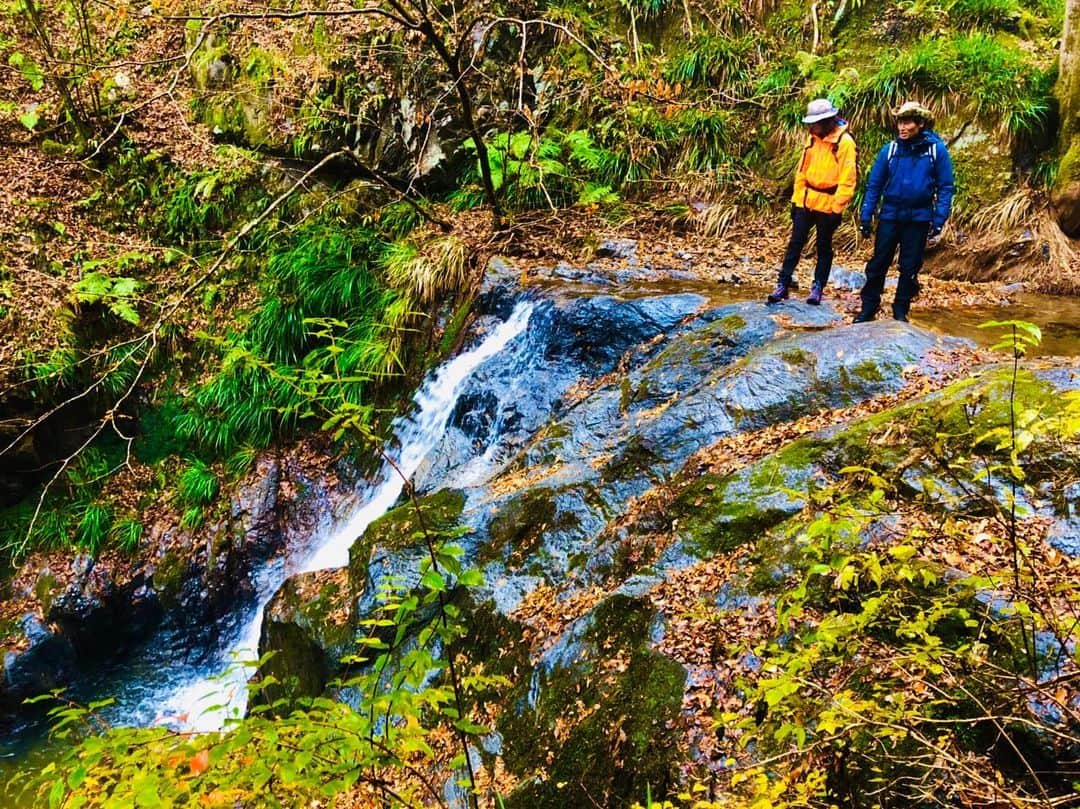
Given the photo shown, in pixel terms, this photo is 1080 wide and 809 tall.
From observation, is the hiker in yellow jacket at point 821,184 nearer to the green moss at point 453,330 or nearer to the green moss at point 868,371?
the green moss at point 868,371

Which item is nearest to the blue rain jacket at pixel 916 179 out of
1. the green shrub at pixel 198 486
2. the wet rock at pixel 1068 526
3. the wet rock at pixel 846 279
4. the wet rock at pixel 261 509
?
the wet rock at pixel 846 279

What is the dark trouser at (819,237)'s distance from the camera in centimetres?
579

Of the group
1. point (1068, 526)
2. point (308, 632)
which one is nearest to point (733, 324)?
point (1068, 526)

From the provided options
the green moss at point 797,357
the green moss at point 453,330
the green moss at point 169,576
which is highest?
the green moss at point 797,357

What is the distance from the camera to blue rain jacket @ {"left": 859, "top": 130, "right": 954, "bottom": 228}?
4.74m

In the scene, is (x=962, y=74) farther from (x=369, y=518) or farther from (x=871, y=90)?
(x=369, y=518)

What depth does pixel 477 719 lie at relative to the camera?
363cm

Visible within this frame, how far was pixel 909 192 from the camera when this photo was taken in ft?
15.9

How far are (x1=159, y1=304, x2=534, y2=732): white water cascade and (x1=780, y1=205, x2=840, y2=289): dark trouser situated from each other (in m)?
2.59

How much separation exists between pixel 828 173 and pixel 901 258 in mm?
969

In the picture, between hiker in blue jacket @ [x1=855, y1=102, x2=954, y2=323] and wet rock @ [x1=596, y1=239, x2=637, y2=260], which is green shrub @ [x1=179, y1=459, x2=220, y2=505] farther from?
hiker in blue jacket @ [x1=855, y1=102, x2=954, y2=323]

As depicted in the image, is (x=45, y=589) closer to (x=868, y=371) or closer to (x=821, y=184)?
(x=868, y=371)

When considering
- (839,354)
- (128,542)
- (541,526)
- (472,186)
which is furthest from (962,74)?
(128,542)

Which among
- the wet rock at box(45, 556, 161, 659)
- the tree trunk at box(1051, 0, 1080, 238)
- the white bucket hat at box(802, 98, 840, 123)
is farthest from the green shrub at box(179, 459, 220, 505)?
the tree trunk at box(1051, 0, 1080, 238)
